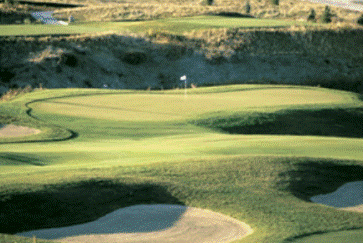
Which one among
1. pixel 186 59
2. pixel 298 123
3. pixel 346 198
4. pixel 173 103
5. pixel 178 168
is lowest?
pixel 186 59

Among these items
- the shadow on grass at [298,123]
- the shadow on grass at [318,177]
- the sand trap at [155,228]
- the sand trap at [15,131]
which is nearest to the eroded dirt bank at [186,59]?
the sand trap at [15,131]

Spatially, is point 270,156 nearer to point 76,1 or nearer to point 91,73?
point 91,73

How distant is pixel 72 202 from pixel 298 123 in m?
13.5

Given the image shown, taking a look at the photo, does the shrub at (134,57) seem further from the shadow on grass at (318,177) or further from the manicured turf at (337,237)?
the manicured turf at (337,237)

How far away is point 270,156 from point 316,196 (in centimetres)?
183

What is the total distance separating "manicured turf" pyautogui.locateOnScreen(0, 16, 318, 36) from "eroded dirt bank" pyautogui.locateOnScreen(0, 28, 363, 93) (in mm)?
1296

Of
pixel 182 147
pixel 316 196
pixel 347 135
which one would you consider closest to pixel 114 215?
pixel 316 196

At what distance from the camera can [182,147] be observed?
607 inches

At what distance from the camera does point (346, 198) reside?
37.2 feet

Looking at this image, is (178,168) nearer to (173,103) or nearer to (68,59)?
(173,103)

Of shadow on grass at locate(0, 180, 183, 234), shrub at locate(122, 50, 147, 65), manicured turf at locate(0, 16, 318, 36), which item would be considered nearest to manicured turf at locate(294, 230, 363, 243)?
shadow on grass at locate(0, 180, 183, 234)

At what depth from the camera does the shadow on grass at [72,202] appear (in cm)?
923

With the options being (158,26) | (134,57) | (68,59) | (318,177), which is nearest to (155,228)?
(318,177)

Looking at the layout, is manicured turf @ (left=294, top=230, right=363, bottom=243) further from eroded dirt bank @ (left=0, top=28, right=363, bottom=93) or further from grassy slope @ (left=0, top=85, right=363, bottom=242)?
eroded dirt bank @ (left=0, top=28, right=363, bottom=93)
